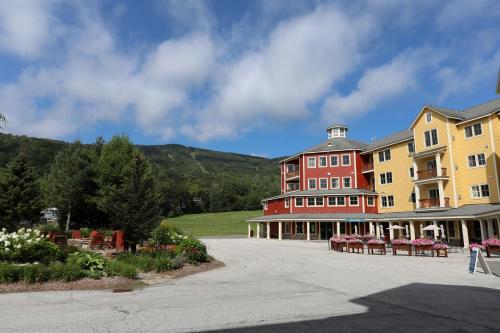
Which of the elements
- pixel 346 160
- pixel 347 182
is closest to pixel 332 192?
pixel 347 182

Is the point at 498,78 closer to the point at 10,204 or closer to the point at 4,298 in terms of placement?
the point at 4,298

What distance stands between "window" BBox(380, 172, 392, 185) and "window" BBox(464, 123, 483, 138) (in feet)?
38.1

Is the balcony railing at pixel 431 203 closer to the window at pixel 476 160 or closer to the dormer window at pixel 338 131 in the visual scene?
the window at pixel 476 160

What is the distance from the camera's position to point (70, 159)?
156ft

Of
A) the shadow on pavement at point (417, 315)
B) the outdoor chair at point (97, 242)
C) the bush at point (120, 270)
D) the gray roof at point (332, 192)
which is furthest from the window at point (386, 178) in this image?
the bush at point (120, 270)

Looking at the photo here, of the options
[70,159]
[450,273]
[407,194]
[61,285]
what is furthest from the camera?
[70,159]

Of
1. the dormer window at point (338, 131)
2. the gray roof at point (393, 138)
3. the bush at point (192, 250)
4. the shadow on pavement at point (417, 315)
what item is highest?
the dormer window at point (338, 131)

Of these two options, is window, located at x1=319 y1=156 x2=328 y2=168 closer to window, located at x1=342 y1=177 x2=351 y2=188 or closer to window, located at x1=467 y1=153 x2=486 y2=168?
window, located at x1=342 y1=177 x2=351 y2=188

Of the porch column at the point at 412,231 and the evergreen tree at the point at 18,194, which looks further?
the evergreen tree at the point at 18,194

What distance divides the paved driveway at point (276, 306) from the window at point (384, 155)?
3409 centimetres

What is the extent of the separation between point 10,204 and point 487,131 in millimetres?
48338

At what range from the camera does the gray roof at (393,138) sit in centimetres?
4570

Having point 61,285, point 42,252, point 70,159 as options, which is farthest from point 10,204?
point 61,285

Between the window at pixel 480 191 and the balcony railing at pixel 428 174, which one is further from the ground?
the balcony railing at pixel 428 174
